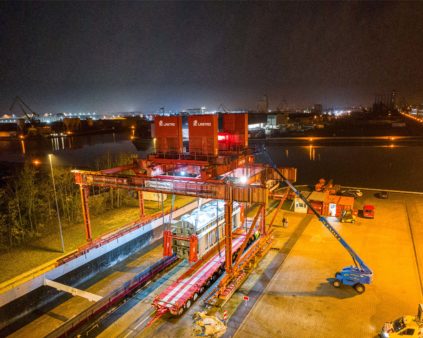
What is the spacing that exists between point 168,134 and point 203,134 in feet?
9.14

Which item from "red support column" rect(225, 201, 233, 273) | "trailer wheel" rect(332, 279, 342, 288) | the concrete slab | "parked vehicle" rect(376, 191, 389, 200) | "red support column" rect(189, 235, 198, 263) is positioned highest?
"red support column" rect(225, 201, 233, 273)

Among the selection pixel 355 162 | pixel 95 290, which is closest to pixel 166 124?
pixel 95 290

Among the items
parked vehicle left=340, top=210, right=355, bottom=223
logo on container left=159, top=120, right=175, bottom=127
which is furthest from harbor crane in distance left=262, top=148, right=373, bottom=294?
parked vehicle left=340, top=210, right=355, bottom=223

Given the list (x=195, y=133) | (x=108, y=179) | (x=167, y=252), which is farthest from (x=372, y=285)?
(x=108, y=179)

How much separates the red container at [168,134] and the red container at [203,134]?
1.04 m

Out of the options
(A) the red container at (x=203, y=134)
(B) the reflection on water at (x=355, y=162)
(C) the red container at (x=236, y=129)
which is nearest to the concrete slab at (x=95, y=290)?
(A) the red container at (x=203, y=134)

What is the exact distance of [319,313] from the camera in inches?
579

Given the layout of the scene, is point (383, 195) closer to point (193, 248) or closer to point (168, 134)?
point (193, 248)

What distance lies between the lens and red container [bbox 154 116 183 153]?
1908 cm

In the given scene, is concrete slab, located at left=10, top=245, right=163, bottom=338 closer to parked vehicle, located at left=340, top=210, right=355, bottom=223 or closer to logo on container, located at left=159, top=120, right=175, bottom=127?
logo on container, located at left=159, top=120, right=175, bottom=127

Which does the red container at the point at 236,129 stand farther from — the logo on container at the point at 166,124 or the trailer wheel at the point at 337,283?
the trailer wheel at the point at 337,283

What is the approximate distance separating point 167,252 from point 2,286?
9.19 m

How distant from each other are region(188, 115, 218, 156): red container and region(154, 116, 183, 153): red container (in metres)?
1.04

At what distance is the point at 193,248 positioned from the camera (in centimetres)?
1764
